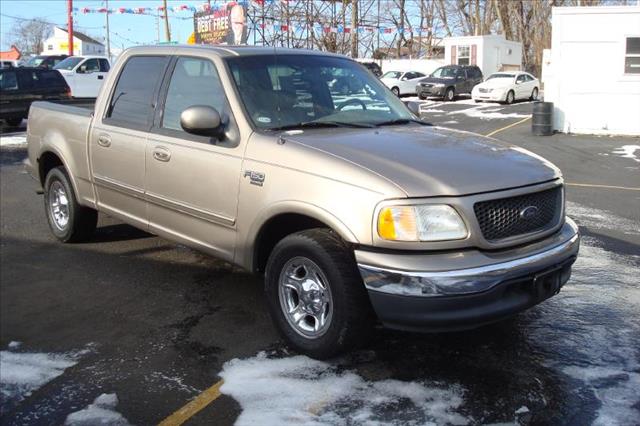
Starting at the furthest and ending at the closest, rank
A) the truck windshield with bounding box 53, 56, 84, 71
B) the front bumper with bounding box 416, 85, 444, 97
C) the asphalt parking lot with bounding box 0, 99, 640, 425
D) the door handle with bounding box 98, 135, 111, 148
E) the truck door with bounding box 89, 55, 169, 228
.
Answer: the front bumper with bounding box 416, 85, 444, 97
the truck windshield with bounding box 53, 56, 84, 71
the door handle with bounding box 98, 135, 111, 148
the truck door with bounding box 89, 55, 169, 228
the asphalt parking lot with bounding box 0, 99, 640, 425

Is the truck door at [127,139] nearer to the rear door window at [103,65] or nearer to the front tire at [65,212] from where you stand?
the front tire at [65,212]

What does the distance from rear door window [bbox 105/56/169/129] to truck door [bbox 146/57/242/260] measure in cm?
19

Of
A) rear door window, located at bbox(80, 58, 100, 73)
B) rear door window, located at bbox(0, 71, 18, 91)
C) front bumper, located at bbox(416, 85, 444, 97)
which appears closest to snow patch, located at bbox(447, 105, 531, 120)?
front bumper, located at bbox(416, 85, 444, 97)

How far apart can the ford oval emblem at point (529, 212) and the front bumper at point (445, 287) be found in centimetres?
25

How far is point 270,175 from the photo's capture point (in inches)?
156

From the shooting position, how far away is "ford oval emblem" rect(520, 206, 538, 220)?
3.67 meters

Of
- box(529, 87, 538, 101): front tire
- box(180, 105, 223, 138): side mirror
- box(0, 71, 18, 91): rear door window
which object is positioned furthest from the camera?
box(529, 87, 538, 101): front tire

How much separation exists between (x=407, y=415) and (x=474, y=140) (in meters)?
1.95

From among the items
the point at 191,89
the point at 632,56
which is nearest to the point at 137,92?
the point at 191,89

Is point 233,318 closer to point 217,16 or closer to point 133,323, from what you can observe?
point 133,323

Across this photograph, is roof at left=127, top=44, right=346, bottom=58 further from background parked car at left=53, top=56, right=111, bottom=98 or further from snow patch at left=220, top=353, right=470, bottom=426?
background parked car at left=53, top=56, right=111, bottom=98

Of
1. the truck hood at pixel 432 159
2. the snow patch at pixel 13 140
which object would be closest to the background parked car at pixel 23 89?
the snow patch at pixel 13 140

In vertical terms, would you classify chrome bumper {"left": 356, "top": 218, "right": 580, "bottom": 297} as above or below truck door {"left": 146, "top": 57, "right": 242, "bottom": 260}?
below

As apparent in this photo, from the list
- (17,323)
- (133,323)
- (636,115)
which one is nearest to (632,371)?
(133,323)
